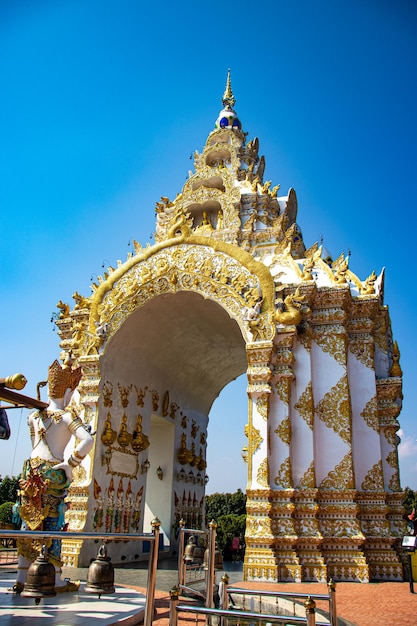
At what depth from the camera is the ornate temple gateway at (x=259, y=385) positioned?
10445mm

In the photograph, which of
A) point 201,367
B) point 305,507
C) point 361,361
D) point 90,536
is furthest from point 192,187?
point 90,536

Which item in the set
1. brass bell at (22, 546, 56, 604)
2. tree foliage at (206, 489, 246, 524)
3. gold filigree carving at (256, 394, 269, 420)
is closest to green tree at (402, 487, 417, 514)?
tree foliage at (206, 489, 246, 524)

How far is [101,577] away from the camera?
6.43 metres

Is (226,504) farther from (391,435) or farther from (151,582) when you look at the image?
(151,582)

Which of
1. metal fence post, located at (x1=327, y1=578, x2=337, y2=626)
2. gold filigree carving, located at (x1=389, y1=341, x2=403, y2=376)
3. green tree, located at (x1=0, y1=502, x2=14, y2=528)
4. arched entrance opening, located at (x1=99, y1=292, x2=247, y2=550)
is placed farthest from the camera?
green tree, located at (x1=0, y1=502, x2=14, y2=528)

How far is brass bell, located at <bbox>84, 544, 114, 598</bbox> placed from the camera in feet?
21.0

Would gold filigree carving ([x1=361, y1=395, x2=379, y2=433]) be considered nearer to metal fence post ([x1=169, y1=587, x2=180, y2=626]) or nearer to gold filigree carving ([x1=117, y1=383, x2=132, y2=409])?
gold filigree carving ([x1=117, y1=383, x2=132, y2=409])

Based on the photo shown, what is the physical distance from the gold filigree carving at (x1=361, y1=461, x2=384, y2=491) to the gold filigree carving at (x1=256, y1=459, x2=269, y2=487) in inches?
83.6

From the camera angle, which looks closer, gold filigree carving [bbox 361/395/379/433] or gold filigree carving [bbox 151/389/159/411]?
gold filigree carving [bbox 361/395/379/433]

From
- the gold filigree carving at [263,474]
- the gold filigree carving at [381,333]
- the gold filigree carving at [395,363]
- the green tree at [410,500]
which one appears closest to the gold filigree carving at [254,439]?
the gold filigree carving at [263,474]

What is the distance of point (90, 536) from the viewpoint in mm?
4254

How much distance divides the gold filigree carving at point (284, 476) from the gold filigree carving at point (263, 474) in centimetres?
26

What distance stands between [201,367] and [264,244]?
445 cm

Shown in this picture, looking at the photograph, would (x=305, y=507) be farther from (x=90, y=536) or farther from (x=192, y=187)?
(x=192, y=187)
